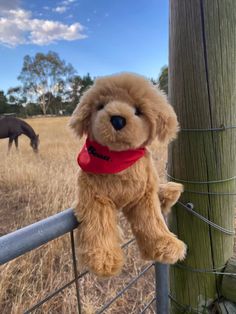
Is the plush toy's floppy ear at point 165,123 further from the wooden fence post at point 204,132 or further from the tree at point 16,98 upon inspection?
the tree at point 16,98

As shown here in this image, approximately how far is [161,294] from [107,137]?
70 cm

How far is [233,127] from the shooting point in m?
0.86

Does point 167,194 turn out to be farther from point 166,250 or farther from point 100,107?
point 100,107

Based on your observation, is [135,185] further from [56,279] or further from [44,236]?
[56,279]

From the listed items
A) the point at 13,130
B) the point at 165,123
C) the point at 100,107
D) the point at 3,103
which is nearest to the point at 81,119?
the point at 100,107

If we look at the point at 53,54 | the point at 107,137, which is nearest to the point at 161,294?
the point at 107,137

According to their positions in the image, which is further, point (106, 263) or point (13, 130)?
point (13, 130)

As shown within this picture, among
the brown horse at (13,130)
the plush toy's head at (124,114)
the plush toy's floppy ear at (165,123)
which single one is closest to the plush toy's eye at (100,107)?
the plush toy's head at (124,114)

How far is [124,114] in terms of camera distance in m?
0.55

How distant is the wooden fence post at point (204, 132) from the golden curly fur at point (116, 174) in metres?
0.23

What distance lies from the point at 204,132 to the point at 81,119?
0.38m

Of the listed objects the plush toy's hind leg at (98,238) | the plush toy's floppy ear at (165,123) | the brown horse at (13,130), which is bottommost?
the plush toy's hind leg at (98,238)

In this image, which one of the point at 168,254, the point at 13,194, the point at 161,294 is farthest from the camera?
the point at 13,194

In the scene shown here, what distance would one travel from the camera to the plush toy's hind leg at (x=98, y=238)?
602 millimetres
